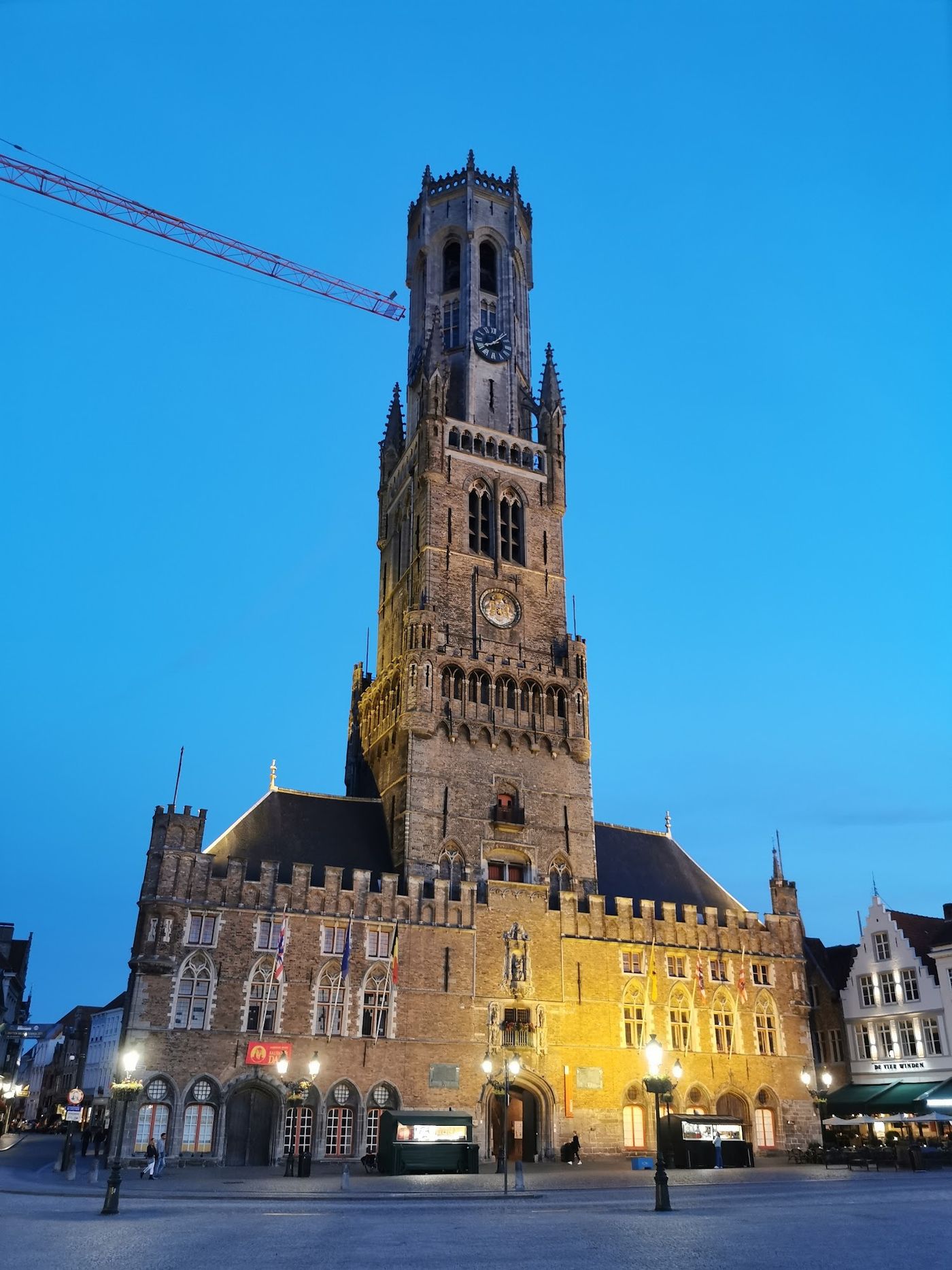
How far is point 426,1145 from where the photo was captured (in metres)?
37.1

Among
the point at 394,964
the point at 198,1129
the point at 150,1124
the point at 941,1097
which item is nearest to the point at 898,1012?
the point at 941,1097

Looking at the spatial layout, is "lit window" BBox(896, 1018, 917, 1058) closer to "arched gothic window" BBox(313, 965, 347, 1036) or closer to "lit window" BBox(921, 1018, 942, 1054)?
"lit window" BBox(921, 1018, 942, 1054)

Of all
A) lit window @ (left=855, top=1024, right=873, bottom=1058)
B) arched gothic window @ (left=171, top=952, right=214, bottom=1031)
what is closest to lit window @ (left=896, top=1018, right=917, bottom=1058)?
lit window @ (left=855, top=1024, right=873, bottom=1058)

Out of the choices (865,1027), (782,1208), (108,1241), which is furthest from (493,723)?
(108,1241)

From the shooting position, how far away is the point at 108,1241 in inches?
666

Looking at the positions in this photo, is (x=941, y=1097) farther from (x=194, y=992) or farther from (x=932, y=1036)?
(x=194, y=992)

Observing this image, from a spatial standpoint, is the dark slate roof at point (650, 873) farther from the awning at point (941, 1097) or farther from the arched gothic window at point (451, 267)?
the arched gothic window at point (451, 267)

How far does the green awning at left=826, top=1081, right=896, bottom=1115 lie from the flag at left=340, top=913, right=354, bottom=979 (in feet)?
89.2

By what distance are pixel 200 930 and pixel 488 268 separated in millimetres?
45148

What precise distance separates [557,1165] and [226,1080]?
13942mm

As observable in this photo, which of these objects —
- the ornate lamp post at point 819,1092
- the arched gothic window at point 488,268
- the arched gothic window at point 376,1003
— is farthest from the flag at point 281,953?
the arched gothic window at point 488,268

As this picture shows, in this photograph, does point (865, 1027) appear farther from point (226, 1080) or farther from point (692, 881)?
point (226, 1080)

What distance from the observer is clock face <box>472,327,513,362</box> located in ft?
208

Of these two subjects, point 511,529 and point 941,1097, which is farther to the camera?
point 511,529
